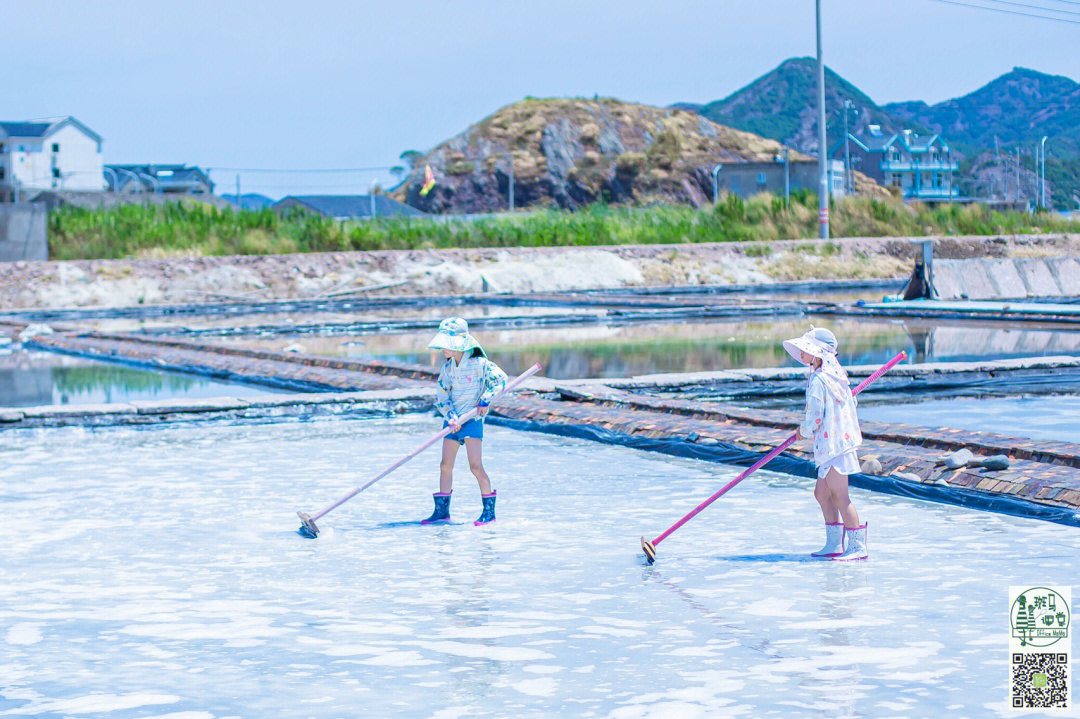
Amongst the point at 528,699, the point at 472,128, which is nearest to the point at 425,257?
the point at 528,699

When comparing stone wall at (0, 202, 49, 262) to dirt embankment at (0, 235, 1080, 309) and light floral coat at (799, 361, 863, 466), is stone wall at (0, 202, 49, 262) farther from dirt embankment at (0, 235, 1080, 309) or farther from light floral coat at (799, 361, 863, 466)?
light floral coat at (799, 361, 863, 466)

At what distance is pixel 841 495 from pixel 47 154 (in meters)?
112

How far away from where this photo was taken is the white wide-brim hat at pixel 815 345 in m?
7.06

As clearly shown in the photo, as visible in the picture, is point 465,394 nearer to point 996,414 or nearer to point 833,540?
point 833,540

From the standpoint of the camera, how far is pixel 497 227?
40125 millimetres

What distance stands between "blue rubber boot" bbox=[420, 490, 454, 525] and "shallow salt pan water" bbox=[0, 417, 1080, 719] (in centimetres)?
12

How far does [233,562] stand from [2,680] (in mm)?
1996

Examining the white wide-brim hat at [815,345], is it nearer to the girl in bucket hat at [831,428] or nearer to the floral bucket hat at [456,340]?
the girl in bucket hat at [831,428]

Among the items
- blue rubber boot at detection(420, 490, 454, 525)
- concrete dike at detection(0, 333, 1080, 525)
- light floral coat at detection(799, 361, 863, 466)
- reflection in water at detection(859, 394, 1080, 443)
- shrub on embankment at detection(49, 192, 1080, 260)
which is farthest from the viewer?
shrub on embankment at detection(49, 192, 1080, 260)

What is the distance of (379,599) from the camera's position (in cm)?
661

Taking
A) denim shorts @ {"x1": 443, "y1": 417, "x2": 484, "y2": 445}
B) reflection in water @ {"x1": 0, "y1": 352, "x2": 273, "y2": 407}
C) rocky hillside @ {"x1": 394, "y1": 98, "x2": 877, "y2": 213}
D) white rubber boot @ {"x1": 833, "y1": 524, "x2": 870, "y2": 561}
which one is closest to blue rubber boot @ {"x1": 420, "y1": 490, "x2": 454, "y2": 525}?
denim shorts @ {"x1": 443, "y1": 417, "x2": 484, "y2": 445}

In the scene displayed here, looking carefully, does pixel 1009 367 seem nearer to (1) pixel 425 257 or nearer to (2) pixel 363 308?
(2) pixel 363 308

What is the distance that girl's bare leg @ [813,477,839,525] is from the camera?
7.12m

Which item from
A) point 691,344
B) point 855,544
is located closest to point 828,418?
point 855,544
